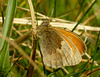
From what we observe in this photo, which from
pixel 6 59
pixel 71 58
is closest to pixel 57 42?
pixel 71 58

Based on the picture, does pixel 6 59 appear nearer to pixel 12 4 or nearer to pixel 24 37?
pixel 12 4

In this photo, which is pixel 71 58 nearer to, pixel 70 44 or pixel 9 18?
pixel 70 44

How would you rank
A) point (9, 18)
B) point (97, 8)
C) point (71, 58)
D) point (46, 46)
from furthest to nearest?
point (97, 8) → point (46, 46) → point (71, 58) → point (9, 18)

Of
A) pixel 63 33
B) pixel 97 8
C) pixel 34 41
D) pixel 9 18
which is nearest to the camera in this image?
pixel 9 18

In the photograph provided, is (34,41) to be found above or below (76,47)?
above

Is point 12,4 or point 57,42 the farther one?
point 57,42

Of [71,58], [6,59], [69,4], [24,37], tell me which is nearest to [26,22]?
[24,37]

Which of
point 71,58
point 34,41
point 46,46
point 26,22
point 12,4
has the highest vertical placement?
point 12,4
